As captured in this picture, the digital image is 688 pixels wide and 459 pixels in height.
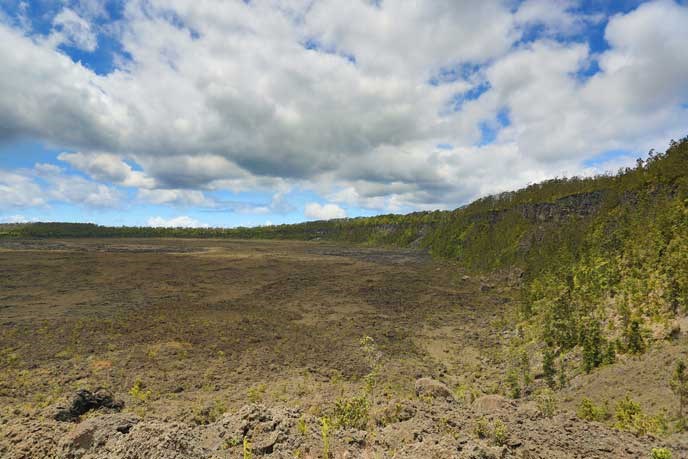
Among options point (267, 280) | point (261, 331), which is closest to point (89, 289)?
point (267, 280)

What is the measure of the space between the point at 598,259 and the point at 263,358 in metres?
24.0

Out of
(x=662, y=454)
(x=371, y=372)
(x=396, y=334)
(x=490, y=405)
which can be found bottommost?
(x=396, y=334)

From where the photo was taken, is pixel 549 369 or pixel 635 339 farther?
pixel 549 369

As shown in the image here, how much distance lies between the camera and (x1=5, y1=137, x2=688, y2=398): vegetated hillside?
49.4 ft

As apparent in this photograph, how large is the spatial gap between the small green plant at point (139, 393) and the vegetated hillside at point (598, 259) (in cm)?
1541

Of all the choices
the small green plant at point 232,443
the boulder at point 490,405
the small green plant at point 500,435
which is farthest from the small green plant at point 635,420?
the small green plant at point 232,443

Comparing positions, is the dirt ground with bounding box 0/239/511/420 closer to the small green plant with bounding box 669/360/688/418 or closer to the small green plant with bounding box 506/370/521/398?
the small green plant with bounding box 506/370/521/398

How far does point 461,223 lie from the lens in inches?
2749

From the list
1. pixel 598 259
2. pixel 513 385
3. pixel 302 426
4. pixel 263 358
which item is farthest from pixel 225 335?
pixel 598 259

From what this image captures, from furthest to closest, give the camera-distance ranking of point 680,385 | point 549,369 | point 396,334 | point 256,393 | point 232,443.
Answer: point 396,334
point 549,369
point 256,393
point 680,385
point 232,443

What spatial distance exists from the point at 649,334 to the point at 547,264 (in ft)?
61.6

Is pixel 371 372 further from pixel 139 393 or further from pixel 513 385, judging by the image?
pixel 139 393

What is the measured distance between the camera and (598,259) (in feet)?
78.6

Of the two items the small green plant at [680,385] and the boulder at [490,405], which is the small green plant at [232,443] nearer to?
the boulder at [490,405]
